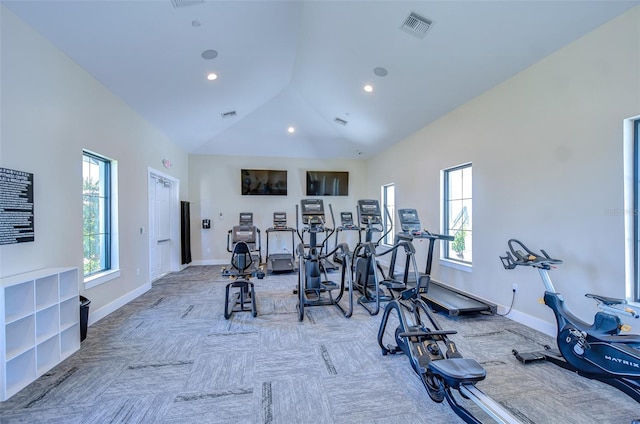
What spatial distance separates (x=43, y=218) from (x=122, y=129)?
6.74 feet

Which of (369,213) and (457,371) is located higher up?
(369,213)

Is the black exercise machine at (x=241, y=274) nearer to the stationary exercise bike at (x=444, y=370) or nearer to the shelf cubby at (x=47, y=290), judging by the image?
the shelf cubby at (x=47, y=290)

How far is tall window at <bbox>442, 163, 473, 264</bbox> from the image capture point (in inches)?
182

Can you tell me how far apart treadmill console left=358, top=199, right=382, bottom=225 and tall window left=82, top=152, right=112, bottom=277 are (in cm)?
403

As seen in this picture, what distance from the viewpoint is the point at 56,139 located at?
3.06 metres

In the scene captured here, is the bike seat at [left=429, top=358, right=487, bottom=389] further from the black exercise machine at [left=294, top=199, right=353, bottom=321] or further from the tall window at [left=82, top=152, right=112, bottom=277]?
the tall window at [left=82, top=152, right=112, bottom=277]

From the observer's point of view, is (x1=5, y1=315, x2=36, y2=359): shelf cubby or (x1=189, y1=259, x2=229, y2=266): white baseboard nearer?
(x1=5, y1=315, x2=36, y2=359): shelf cubby

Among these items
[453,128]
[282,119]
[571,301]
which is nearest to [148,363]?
[571,301]

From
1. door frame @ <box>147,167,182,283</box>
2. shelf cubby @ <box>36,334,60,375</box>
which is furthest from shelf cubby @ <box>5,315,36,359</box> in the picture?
door frame @ <box>147,167,182,283</box>

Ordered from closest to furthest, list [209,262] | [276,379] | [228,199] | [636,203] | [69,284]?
[276,379], [636,203], [69,284], [209,262], [228,199]

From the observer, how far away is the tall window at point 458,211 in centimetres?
463

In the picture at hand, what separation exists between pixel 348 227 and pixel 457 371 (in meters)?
4.02

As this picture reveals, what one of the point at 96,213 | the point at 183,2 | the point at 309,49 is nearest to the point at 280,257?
the point at 96,213

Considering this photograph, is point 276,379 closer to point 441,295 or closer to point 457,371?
point 457,371
